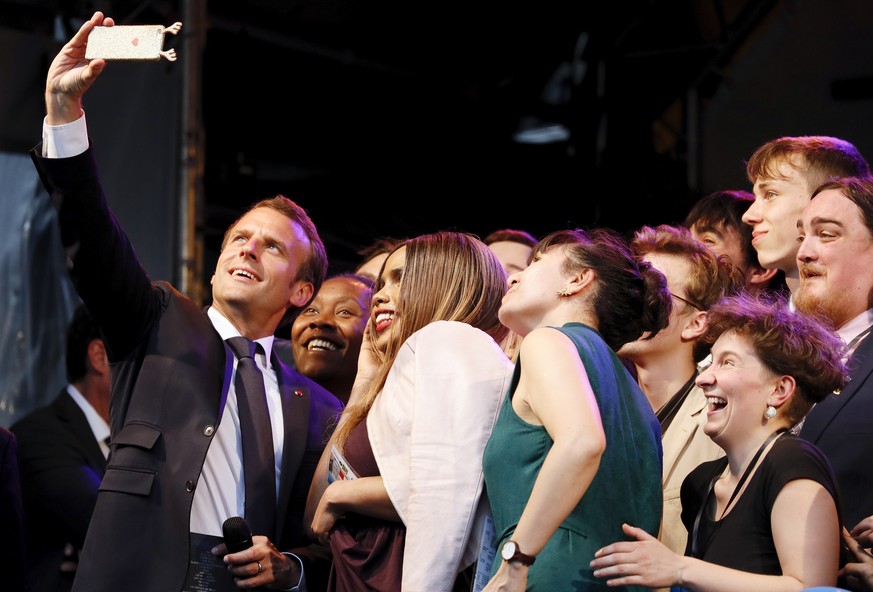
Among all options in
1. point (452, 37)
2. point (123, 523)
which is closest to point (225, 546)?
point (123, 523)

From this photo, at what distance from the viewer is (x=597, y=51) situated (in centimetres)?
695

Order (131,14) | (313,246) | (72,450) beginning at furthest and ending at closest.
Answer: (131,14) → (72,450) → (313,246)

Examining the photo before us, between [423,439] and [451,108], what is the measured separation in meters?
5.10

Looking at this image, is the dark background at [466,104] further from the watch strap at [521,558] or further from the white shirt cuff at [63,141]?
the watch strap at [521,558]

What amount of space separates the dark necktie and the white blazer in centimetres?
42

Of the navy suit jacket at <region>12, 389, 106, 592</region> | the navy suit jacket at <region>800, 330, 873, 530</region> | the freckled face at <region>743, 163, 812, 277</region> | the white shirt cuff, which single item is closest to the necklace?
the navy suit jacket at <region>800, 330, 873, 530</region>

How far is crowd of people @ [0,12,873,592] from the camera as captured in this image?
236 centimetres

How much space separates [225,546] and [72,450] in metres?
2.09

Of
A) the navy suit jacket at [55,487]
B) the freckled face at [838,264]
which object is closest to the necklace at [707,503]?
the freckled face at [838,264]

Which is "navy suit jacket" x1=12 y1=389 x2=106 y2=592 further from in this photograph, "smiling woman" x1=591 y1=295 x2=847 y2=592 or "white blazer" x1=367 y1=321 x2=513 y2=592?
"smiling woman" x1=591 y1=295 x2=847 y2=592

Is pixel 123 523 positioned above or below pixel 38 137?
below

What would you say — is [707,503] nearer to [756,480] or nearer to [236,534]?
[756,480]

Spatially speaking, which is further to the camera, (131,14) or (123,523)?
(131,14)

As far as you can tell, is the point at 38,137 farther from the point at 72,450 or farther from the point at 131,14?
the point at 72,450
